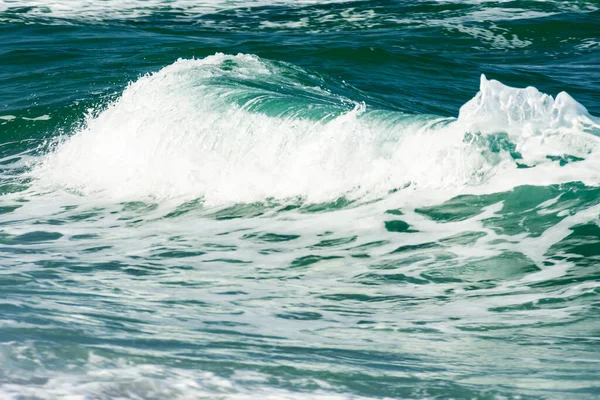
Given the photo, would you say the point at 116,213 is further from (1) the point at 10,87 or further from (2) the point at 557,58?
(2) the point at 557,58

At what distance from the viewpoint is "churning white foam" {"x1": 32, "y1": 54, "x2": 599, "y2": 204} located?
7902 millimetres

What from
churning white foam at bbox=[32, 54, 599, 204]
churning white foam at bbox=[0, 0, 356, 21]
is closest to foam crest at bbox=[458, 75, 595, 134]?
churning white foam at bbox=[32, 54, 599, 204]

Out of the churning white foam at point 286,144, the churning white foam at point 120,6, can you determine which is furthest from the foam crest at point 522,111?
the churning white foam at point 120,6

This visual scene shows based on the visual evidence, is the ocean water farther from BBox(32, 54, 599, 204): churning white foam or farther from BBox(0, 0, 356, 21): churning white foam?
BBox(0, 0, 356, 21): churning white foam

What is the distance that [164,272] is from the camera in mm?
6613

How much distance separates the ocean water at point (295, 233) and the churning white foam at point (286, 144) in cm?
2

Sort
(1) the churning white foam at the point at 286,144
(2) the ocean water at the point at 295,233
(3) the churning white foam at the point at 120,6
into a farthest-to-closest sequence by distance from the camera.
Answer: (3) the churning white foam at the point at 120,6, (1) the churning white foam at the point at 286,144, (2) the ocean water at the point at 295,233

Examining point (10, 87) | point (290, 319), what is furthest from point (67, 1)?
point (290, 319)

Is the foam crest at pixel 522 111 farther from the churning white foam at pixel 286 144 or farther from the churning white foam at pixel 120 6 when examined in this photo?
the churning white foam at pixel 120 6

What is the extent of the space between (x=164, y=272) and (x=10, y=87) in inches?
335

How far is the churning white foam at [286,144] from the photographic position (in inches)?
311

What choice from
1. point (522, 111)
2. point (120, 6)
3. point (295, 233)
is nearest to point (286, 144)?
point (295, 233)

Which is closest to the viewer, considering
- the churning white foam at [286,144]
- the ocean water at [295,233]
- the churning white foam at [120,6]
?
the ocean water at [295,233]

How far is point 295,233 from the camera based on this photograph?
7730 mm
